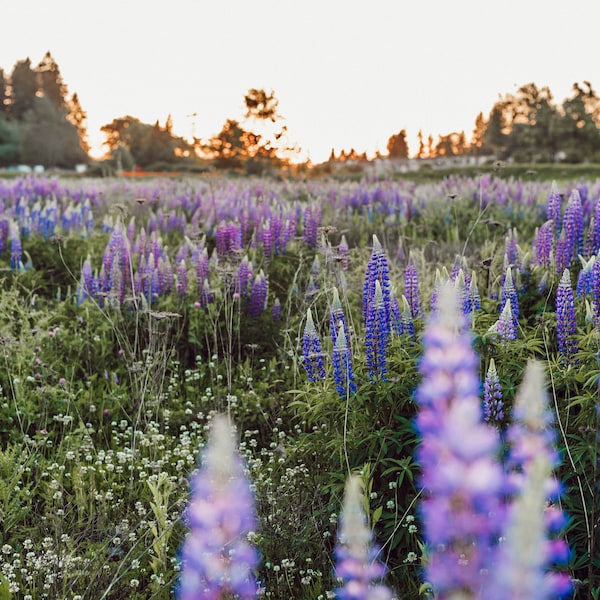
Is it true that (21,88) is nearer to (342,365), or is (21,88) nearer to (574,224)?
(574,224)

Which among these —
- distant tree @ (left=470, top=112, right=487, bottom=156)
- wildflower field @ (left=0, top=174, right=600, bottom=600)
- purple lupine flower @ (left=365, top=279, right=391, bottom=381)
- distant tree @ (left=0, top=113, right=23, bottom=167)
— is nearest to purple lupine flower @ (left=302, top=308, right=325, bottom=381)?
wildflower field @ (left=0, top=174, right=600, bottom=600)

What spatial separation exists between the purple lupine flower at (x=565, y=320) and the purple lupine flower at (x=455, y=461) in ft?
8.81

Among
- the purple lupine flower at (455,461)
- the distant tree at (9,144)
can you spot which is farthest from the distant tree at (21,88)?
the purple lupine flower at (455,461)

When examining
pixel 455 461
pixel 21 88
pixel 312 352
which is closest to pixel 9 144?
pixel 21 88

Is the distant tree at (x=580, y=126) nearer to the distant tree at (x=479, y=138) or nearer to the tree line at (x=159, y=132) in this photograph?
the tree line at (x=159, y=132)

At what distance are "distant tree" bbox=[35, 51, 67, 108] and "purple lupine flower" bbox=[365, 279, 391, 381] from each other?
88.2m

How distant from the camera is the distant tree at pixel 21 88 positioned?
8188 centimetres

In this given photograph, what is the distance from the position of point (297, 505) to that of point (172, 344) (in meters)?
2.61

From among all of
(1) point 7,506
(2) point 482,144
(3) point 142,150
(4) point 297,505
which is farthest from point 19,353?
(2) point 482,144

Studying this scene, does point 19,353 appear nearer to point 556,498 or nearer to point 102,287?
point 102,287

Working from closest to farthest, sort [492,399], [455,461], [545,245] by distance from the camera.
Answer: [455,461]
[492,399]
[545,245]

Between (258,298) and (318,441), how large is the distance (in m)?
2.60

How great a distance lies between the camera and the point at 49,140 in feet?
210

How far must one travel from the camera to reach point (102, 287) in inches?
257
